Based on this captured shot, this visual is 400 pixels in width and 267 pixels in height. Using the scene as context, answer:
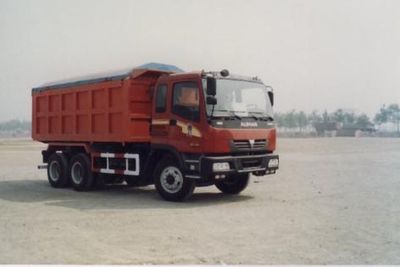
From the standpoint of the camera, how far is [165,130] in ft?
34.4

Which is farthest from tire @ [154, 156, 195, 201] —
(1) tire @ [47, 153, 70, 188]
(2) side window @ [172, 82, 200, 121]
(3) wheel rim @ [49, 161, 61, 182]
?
(3) wheel rim @ [49, 161, 61, 182]

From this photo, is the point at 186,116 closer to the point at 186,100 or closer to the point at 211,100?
the point at 186,100

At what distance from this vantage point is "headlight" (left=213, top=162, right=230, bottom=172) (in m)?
9.55

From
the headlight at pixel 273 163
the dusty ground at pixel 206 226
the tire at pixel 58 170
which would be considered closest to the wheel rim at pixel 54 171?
the tire at pixel 58 170

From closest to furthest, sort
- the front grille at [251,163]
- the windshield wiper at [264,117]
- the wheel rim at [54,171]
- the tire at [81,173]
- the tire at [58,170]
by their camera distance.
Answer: the front grille at [251,163] < the windshield wiper at [264,117] < the tire at [81,173] < the tire at [58,170] < the wheel rim at [54,171]

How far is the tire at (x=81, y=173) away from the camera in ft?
40.9

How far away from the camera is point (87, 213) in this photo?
29.4 feet

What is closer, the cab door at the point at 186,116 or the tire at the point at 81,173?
the cab door at the point at 186,116

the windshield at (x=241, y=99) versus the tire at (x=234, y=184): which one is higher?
the windshield at (x=241, y=99)

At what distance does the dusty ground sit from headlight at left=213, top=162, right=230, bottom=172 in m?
0.78

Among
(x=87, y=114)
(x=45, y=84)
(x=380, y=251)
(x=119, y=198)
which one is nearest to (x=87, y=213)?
(x=119, y=198)

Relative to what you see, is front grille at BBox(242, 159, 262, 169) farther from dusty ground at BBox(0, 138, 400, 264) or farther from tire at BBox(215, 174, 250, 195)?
tire at BBox(215, 174, 250, 195)

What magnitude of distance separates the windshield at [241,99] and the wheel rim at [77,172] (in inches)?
191

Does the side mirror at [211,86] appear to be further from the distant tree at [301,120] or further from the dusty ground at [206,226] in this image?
the distant tree at [301,120]
